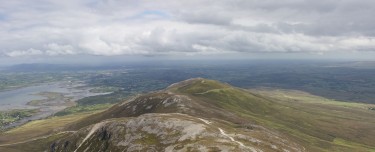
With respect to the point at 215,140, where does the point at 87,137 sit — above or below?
below

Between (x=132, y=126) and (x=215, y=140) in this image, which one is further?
(x=132, y=126)

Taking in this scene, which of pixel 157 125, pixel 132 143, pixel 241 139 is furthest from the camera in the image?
pixel 157 125

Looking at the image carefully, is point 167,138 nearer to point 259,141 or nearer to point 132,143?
point 132,143

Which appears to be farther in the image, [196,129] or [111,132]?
[111,132]

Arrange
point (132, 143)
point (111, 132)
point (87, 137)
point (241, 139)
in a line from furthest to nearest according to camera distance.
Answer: point (87, 137) < point (111, 132) < point (132, 143) < point (241, 139)

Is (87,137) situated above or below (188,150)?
below

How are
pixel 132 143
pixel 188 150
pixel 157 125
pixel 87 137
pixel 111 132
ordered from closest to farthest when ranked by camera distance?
pixel 188 150 → pixel 132 143 → pixel 157 125 → pixel 111 132 → pixel 87 137

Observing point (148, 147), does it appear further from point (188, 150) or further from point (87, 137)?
point (87, 137)

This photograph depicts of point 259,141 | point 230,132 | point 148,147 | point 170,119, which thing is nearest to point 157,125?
point 170,119

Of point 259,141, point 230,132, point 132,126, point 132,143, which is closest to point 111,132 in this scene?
point 132,126
